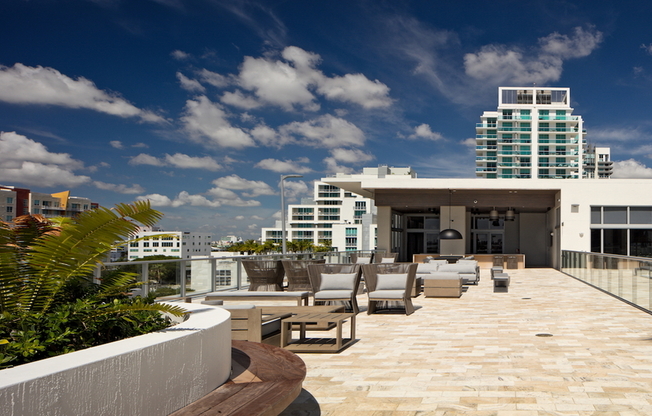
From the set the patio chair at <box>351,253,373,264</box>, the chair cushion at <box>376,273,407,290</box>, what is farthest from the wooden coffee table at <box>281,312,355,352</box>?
the patio chair at <box>351,253,373,264</box>

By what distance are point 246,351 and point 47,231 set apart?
1399 mm

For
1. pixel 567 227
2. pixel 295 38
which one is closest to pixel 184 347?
pixel 567 227

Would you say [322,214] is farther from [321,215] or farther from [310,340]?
[310,340]

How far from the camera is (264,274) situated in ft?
35.0

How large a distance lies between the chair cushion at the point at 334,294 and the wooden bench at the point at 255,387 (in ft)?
16.6

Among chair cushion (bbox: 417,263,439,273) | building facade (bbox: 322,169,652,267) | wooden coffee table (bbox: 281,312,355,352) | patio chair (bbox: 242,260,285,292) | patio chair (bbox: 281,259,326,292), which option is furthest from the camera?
building facade (bbox: 322,169,652,267)

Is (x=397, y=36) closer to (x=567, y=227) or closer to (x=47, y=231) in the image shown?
(x=567, y=227)

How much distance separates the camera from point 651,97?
80438 mm

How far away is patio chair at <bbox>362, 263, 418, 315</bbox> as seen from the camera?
8766 mm

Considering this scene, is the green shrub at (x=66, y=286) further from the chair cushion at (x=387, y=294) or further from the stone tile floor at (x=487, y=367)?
the chair cushion at (x=387, y=294)

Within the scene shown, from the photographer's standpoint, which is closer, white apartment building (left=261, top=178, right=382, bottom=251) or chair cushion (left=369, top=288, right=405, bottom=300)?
chair cushion (left=369, top=288, right=405, bottom=300)

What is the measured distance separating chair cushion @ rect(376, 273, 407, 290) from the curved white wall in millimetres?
6379

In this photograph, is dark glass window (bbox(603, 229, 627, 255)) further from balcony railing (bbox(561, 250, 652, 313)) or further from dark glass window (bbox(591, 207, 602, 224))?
balcony railing (bbox(561, 250, 652, 313))

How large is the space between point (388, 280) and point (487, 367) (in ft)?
13.7
